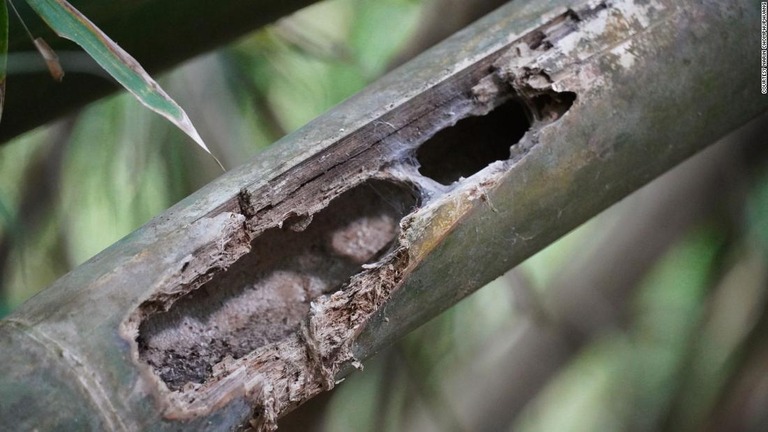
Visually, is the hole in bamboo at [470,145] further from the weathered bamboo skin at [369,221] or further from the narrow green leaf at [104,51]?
the narrow green leaf at [104,51]

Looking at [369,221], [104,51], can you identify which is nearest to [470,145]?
[369,221]

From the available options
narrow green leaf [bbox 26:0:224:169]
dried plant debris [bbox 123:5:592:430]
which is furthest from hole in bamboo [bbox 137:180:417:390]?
narrow green leaf [bbox 26:0:224:169]

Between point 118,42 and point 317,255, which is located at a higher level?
point 118,42

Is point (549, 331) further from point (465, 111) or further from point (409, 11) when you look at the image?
point (465, 111)

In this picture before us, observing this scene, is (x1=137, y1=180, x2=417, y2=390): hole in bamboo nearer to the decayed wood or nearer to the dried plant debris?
the dried plant debris

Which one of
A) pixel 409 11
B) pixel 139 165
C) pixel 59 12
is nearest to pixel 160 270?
pixel 59 12

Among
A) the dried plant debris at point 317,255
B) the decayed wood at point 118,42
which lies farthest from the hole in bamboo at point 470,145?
the decayed wood at point 118,42

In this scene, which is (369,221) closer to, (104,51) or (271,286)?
(271,286)
